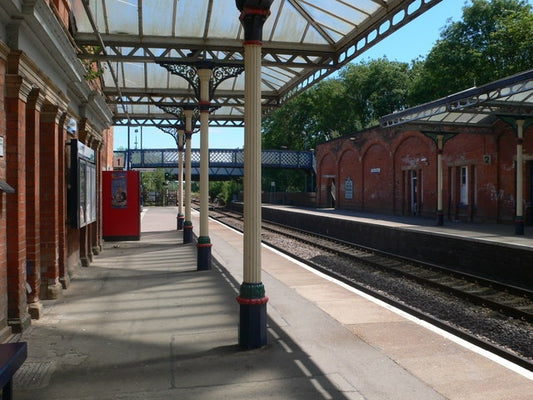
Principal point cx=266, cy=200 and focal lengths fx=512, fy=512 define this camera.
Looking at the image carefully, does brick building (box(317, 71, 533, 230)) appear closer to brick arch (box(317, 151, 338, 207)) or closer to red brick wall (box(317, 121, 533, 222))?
red brick wall (box(317, 121, 533, 222))

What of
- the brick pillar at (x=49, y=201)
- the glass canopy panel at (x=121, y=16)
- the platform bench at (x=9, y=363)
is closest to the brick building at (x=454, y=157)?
the glass canopy panel at (x=121, y=16)

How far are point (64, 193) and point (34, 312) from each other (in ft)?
8.77

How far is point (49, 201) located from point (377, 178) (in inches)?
1027

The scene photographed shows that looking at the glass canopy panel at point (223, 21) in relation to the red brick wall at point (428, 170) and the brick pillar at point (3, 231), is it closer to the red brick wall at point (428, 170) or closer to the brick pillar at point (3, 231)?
the brick pillar at point (3, 231)

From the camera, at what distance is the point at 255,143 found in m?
5.67

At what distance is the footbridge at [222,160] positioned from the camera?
176 ft

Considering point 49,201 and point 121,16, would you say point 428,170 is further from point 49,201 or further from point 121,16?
point 49,201

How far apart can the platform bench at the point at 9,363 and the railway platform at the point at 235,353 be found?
0.70 m

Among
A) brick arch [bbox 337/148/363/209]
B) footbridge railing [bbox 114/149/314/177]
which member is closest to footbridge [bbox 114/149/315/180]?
footbridge railing [bbox 114/149/314/177]

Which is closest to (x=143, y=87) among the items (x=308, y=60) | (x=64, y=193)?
(x=308, y=60)

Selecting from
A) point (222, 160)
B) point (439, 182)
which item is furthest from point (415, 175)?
point (222, 160)

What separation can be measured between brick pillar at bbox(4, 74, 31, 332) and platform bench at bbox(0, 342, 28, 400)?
8.50 ft

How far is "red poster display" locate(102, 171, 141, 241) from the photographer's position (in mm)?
17031

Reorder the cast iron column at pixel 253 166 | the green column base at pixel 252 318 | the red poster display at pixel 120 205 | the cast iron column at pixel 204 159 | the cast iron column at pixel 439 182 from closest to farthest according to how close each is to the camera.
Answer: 1. the green column base at pixel 252 318
2. the cast iron column at pixel 253 166
3. the cast iron column at pixel 204 159
4. the red poster display at pixel 120 205
5. the cast iron column at pixel 439 182
